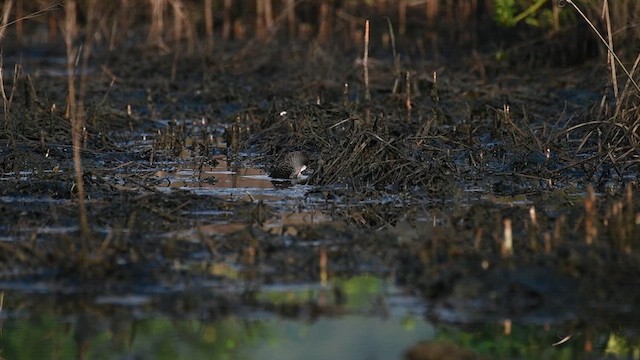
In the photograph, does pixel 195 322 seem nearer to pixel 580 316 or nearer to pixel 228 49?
pixel 580 316

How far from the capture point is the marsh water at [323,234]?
5.36 meters

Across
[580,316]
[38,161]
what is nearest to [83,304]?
[580,316]

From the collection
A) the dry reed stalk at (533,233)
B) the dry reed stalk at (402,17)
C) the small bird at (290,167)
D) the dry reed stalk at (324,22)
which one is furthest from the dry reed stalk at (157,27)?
the dry reed stalk at (533,233)

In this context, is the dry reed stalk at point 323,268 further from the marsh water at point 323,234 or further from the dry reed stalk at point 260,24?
the dry reed stalk at point 260,24

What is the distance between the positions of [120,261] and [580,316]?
7.48ft

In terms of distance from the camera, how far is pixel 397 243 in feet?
22.1

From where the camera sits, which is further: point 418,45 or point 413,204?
point 418,45

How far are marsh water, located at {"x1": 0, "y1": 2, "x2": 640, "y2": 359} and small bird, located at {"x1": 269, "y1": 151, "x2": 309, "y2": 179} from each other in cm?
9

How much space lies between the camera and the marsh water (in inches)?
211

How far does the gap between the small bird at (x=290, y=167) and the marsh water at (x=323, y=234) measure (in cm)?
9

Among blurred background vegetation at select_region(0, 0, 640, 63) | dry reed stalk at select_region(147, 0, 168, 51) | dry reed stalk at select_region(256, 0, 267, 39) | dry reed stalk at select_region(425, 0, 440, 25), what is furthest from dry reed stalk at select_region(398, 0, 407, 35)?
dry reed stalk at select_region(147, 0, 168, 51)

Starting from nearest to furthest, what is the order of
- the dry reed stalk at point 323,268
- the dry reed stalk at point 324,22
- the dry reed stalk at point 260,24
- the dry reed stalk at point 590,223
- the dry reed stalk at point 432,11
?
the dry reed stalk at point 323,268, the dry reed stalk at point 590,223, the dry reed stalk at point 260,24, the dry reed stalk at point 324,22, the dry reed stalk at point 432,11

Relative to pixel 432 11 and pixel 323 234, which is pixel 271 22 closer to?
pixel 432 11

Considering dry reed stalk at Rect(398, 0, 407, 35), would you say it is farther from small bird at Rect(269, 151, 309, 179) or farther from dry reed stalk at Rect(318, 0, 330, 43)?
small bird at Rect(269, 151, 309, 179)
